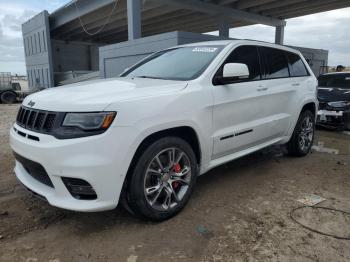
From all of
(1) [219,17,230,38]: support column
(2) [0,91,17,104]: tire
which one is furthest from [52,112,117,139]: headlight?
(2) [0,91,17,104]: tire

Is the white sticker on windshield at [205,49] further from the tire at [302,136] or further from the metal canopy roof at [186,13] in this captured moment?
the metal canopy roof at [186,13]

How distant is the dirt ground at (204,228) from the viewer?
2676 millimetres

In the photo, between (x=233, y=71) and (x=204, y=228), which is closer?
(x=204, y=228)

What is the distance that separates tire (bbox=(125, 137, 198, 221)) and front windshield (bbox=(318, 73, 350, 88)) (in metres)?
6.84

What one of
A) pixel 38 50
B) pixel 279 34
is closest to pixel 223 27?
pixel 279 34

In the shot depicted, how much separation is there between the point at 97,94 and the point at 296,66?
365 centimetres

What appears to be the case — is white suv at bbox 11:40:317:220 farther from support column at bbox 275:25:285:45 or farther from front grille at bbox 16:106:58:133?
support column at bbox 275:25:285:45

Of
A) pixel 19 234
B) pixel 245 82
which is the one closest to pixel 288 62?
pixel 245 82

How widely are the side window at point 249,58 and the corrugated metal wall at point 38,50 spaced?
20.5 m

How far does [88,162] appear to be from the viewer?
2.59 meters

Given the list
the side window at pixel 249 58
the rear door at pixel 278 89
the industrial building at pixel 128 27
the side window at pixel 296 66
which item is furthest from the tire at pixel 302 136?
the industrial building at pixel 128 27

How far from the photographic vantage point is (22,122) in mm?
3160

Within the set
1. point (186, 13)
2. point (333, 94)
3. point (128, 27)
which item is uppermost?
point (186, 13)

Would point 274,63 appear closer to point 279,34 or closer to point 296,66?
point 296,66
